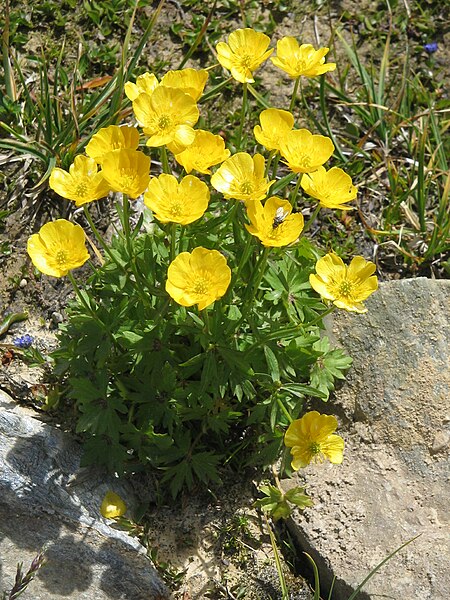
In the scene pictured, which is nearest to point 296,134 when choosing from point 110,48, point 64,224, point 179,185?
point 179,185

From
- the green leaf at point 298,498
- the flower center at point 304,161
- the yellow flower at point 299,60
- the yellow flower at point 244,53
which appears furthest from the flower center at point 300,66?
the green leaf at point 298,498

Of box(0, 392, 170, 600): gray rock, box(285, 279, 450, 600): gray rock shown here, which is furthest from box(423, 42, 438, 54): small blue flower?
box(0, 392, 170, 600): gray rock

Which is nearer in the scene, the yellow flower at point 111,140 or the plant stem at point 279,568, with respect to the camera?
the yellow flower at point 111,140

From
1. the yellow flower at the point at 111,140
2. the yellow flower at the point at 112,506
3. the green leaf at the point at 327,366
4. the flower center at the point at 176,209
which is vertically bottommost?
the yellow flower at the point at 112,506

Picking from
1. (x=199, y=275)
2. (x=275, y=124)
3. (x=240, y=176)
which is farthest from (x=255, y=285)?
(x=275, y=124)

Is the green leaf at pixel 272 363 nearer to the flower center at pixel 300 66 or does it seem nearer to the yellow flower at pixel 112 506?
the yellow flower at pixel 112 506

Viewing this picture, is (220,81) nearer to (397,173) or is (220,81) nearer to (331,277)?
(397,173)
